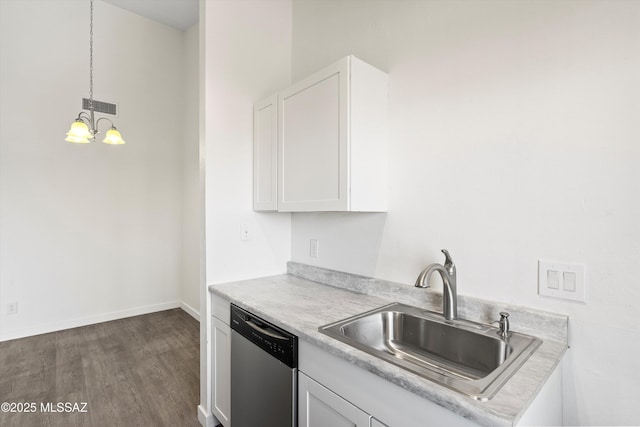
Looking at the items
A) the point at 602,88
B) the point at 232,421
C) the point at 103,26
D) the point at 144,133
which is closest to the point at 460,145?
the point at 602,88

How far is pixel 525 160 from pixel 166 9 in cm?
407

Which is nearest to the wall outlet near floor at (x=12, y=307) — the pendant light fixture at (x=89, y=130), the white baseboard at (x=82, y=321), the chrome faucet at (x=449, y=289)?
the white baseboard at (x=82, y=321)

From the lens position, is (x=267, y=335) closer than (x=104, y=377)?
Yes

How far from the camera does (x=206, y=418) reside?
1.86 meters

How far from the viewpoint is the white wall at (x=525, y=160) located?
995 millimetres

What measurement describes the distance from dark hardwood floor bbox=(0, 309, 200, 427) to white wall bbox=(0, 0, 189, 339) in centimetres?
45

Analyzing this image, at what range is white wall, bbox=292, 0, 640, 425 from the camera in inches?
39.2

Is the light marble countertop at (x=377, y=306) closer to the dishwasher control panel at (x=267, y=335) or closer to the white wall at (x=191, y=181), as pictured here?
the dishwasher control panel at (x=267, y=335)

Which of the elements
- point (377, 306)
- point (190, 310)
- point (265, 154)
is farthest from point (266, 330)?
point (190, 310)

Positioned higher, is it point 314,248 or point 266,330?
point 314,248

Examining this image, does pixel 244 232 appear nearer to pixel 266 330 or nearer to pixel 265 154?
pixel 265 154

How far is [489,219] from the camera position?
128 centimetres

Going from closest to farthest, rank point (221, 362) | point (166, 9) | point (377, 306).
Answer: point (377, 306)
point (221, 362)
point (166, 9)

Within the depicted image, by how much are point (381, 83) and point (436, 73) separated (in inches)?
11.1
